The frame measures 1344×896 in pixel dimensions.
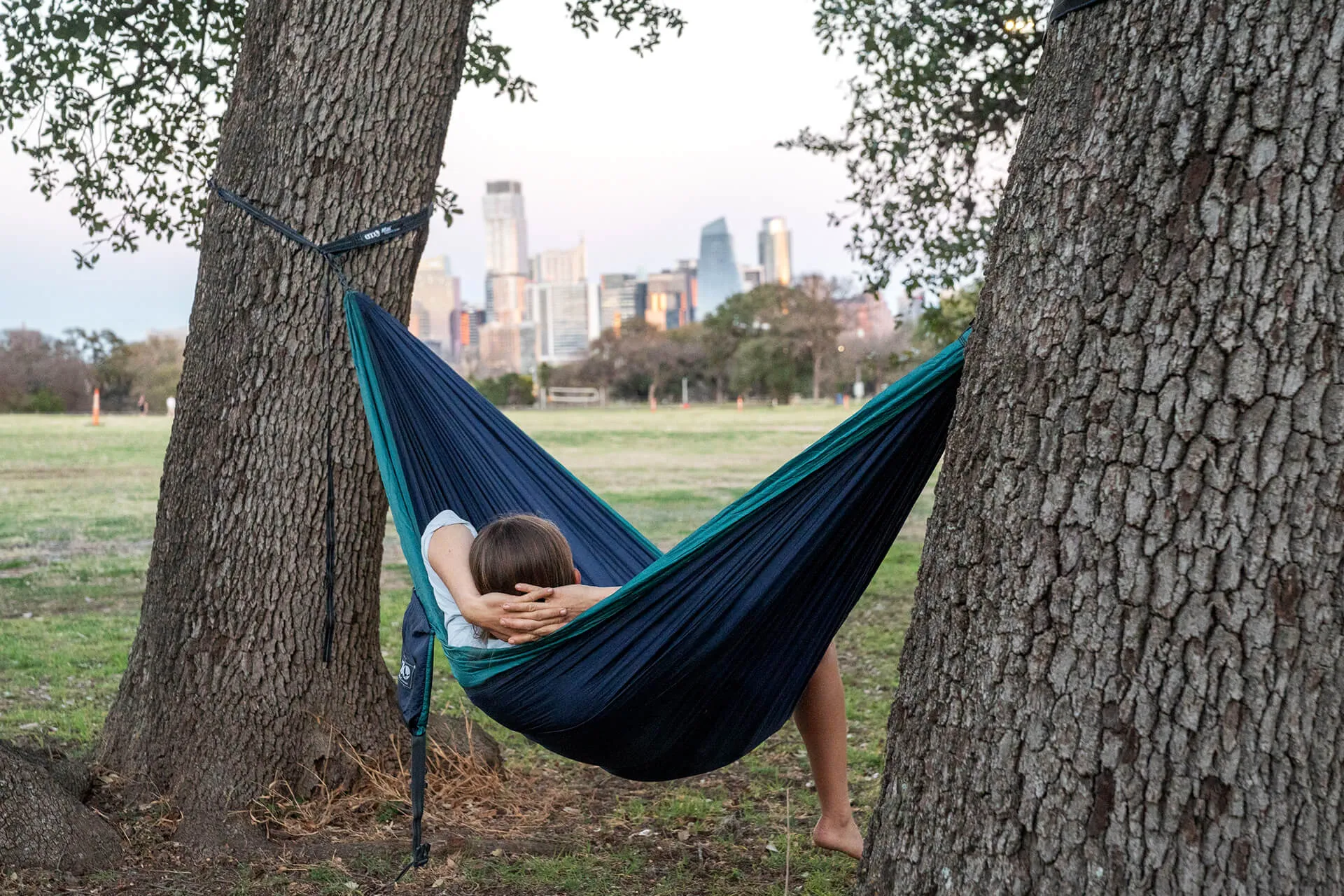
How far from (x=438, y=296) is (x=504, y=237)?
22.6 metres

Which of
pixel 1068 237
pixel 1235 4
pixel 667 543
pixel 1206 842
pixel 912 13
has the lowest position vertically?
pixel 667 543

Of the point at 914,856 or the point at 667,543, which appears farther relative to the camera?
the point at 667,543

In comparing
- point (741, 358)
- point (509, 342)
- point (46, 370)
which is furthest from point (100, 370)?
point (509, 342)

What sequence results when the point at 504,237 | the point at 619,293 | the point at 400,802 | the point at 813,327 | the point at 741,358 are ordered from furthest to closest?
the point at 504,237
the point at 619,293
the point at 813,327
the point at 741,358
the point at 400,802

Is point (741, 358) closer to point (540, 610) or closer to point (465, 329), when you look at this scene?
point (540, 610)

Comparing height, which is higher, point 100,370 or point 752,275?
point 752,275

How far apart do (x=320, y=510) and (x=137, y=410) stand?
33198mm

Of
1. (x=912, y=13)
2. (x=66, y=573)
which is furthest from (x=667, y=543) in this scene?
(x=912, y=13)

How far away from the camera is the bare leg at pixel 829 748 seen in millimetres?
1979

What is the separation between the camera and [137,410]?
32.3 meters

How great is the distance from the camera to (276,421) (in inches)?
90.9

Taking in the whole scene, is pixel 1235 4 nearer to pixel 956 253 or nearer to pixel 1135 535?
pixel 1135 535

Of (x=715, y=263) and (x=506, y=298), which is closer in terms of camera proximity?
(x=506, y=298)

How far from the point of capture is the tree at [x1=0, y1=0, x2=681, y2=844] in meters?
2.30
